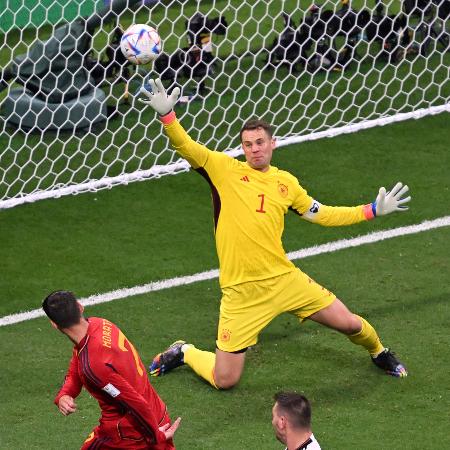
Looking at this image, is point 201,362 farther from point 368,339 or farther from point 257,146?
point 257,146

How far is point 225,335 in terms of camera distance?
822 cm

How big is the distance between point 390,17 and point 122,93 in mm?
3098

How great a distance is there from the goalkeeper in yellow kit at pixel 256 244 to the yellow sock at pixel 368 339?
5cm

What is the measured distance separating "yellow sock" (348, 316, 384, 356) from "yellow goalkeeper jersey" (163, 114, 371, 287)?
692 mm

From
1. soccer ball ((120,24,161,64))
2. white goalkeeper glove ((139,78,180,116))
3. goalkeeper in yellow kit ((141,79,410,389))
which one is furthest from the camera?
soccer ball ((120,24,161,64))

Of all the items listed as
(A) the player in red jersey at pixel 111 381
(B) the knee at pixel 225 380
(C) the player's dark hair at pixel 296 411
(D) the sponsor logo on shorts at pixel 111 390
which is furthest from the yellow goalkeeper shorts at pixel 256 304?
(C) the player's dark hair at pixel 296 411

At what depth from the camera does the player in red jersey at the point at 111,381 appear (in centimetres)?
638

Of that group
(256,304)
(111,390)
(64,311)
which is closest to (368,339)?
(256,304)

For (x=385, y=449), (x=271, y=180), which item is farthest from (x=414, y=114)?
(x=385, y=449)

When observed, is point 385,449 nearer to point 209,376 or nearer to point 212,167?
point 209,376

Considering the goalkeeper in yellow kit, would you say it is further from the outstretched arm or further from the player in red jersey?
the player in red jersey

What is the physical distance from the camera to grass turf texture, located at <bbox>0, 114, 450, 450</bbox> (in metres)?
8.00

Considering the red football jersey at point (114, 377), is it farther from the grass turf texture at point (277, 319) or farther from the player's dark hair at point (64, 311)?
the grass turf texture at point (277, 319)

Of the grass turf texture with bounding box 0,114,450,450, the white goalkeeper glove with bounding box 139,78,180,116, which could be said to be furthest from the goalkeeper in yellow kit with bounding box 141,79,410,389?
the grass turf texture with bounding box 0,114,450,450
